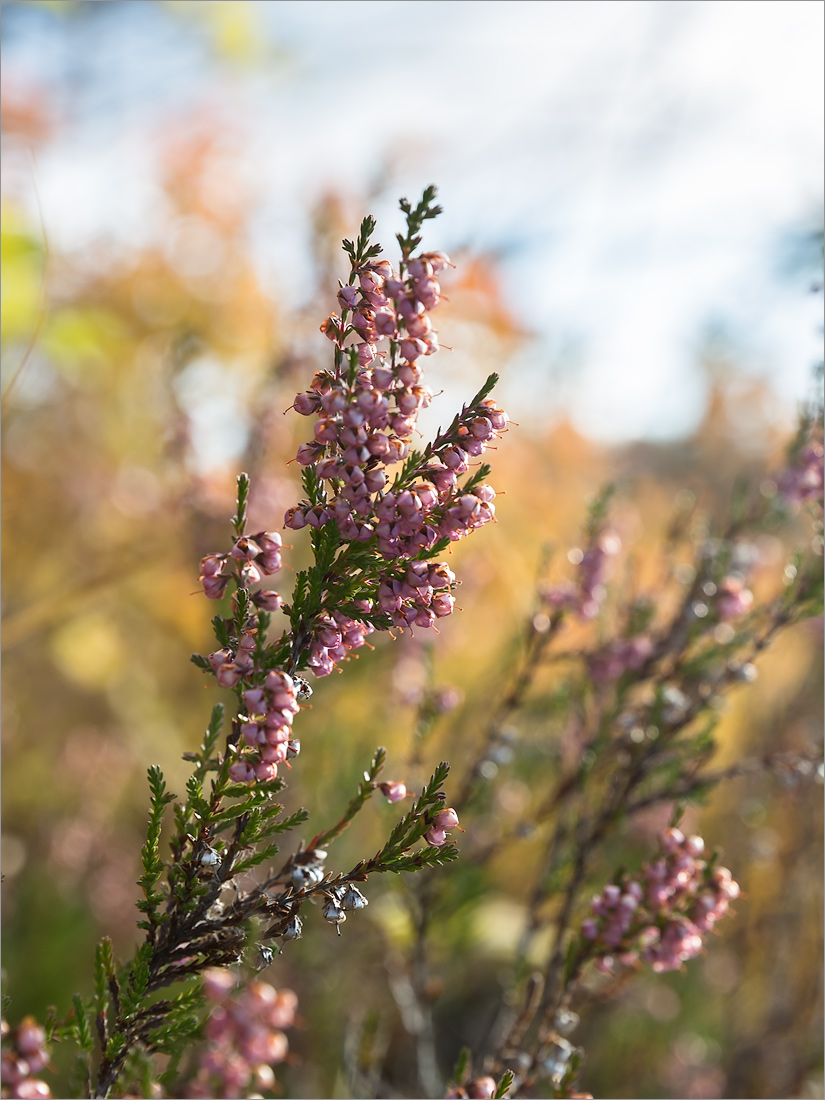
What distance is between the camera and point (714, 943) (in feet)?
13.5

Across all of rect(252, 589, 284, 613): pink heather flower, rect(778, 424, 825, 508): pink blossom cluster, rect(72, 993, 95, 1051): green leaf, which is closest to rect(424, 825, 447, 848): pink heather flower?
rect(252, 589, 284, 613): pink heather flower

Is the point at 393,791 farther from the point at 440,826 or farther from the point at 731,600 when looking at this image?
the point at 731,600

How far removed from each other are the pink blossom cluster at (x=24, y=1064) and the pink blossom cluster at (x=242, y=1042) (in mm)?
402

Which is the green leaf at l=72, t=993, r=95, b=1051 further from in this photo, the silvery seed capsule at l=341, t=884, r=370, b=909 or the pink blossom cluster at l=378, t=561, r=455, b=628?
the pink blossom cluster at l=378, t=561, r=455, b=628

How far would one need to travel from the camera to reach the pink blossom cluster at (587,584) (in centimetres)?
191

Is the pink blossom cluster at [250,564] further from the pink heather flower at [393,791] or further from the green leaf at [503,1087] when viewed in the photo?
the green leaf at [503,1087]

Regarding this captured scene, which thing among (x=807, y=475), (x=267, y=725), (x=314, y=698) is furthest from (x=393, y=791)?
(x=314, y=698)

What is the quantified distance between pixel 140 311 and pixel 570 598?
6263mm

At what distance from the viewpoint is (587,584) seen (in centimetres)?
194

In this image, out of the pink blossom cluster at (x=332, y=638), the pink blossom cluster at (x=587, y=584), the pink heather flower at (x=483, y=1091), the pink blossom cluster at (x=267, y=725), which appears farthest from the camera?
the pink blossom cluster at (x=587, y=584)

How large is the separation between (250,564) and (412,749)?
117cm

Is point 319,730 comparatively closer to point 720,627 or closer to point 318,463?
point 720,627

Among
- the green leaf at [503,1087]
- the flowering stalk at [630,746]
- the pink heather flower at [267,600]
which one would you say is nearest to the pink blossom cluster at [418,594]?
the pink heather flower at [267,600]

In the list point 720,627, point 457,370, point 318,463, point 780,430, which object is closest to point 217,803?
point 318,463
